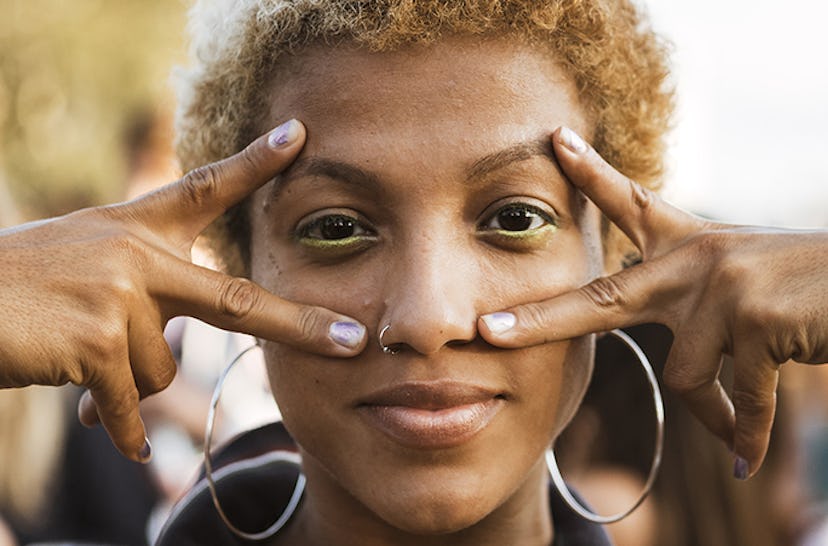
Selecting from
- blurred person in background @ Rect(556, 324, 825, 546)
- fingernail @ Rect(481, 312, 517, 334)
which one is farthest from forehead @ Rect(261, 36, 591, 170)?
blurred person in background @ Rect(556, 324, 825, 546)

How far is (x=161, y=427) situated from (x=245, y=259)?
10.0ft

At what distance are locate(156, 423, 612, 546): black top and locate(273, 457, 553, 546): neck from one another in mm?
109

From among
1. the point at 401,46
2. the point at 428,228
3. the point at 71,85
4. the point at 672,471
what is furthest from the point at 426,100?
the point at 71,85

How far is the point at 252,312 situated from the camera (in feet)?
6.77

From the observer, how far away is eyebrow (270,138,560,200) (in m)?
2.07

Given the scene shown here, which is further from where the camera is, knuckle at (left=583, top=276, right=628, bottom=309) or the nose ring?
knuckle at (left=583, top=276, right=628, bottom=309)

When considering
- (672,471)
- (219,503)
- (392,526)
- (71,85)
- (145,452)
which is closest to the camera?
(145,452)

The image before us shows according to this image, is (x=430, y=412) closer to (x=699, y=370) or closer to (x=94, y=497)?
(x=699, y=370)

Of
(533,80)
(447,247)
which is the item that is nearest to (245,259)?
(447,247)

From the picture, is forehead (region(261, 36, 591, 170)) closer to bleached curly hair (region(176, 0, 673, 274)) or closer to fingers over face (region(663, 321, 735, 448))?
bleached curly hair (region(176, 0, 673, 274))

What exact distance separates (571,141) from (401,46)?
16.2 inches

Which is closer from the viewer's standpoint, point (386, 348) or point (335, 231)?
point (386, 348)

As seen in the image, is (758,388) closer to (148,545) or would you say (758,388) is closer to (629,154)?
(629,154)

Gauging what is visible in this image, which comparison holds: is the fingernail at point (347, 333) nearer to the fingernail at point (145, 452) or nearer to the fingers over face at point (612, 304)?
the fingers over face at point (612, 304)
